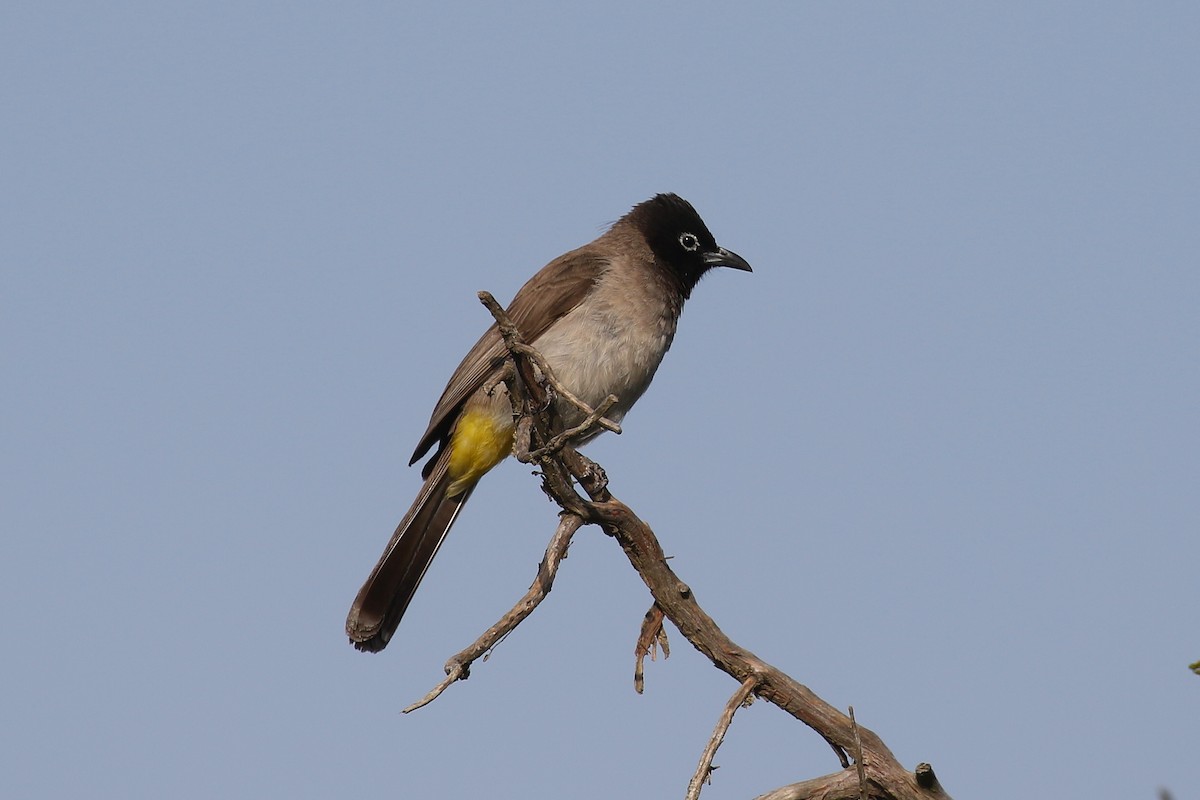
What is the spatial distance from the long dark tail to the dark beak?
1797 mm

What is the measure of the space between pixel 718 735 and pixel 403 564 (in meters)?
2.38

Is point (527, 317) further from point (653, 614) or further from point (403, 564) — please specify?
point (653, 614)

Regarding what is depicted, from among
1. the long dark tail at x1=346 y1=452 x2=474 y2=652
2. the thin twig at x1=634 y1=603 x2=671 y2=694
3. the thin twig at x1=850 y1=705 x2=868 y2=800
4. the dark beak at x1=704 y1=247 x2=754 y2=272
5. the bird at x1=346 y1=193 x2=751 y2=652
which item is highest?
the dark beak at x1=704 y1=247 x2=754 y2=272

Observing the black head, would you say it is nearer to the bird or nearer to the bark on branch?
the bird

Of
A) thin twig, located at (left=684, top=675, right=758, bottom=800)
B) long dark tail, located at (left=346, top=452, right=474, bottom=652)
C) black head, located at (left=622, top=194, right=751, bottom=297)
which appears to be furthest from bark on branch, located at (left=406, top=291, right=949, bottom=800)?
black head, located at (left=622, top=194, right=751, bottom=297)

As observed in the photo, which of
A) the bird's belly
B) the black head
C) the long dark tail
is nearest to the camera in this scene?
the long dark tail

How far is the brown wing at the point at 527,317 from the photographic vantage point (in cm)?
582

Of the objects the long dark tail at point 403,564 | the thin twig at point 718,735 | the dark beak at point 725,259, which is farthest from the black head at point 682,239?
the thin twig at point 718,735

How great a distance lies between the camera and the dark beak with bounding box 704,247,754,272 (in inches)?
271

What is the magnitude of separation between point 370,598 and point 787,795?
241 centimetres

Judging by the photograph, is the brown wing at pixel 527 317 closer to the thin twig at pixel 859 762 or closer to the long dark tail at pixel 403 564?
the long dark tail at pixel 403 564

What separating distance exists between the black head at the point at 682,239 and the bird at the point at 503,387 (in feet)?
1.28

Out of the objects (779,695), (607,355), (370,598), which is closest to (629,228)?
(607,355)

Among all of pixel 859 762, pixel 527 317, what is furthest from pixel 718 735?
pixel 527 317
